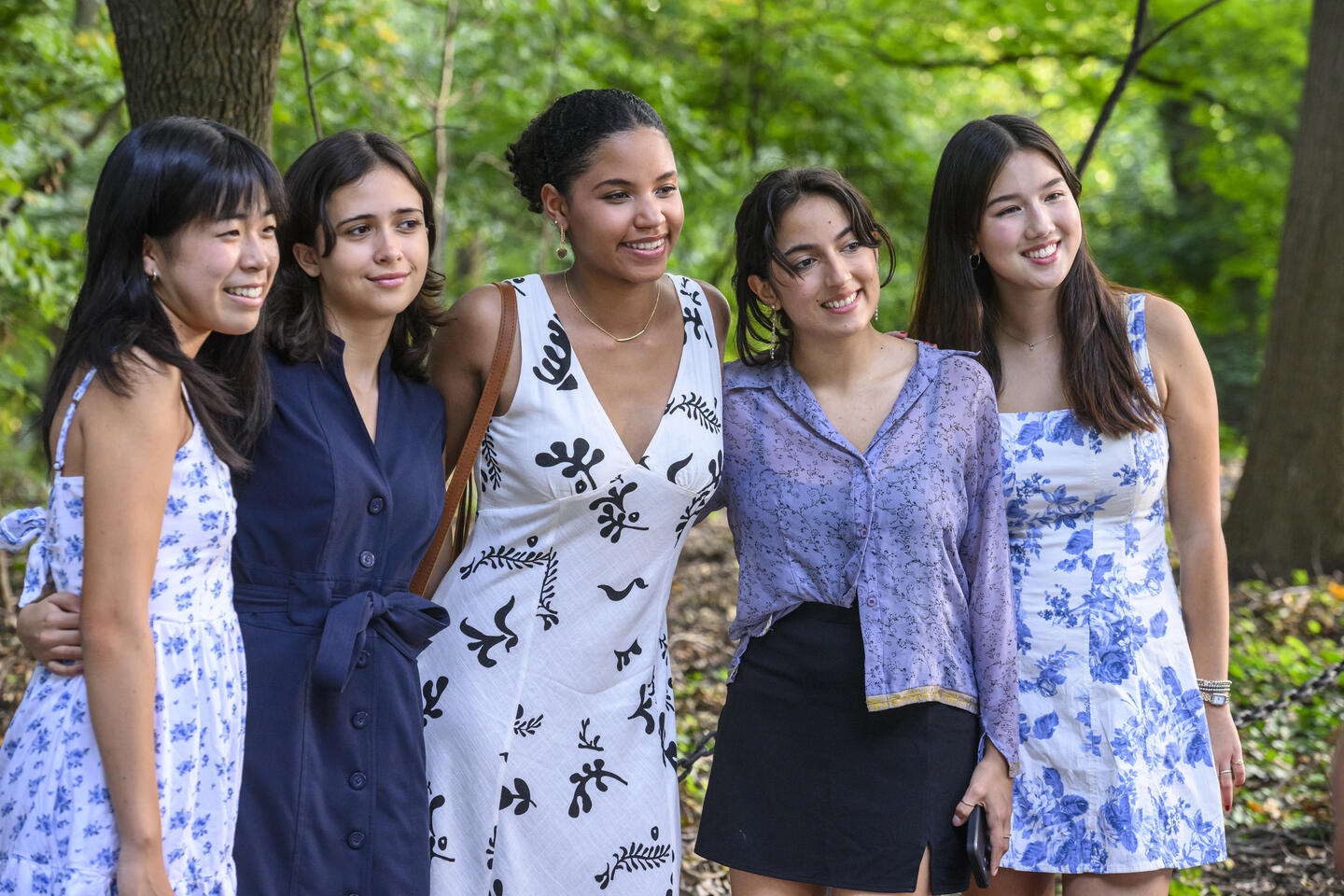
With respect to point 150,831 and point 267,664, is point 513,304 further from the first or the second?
point 150,831

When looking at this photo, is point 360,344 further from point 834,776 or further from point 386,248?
point 834,776

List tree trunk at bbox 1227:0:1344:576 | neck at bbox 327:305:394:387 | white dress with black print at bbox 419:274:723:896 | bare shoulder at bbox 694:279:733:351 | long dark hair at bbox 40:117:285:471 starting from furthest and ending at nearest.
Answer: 1. tree trunk at bbox 1227:0:1344:576
2. bare shoulder at bbox 694:279:733:351
3. white dress with black print at bbox 419:274:723:896
4. neck at bbox 327:305:394:387
5. long dark hair at bbox 40:117:285:471

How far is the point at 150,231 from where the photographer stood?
76.9 inches

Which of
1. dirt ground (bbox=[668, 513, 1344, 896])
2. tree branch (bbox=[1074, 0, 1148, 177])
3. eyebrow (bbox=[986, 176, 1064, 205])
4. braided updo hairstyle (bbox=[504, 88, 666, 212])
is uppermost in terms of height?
tree branch (bbox=[1074, 0, 1148, 177])

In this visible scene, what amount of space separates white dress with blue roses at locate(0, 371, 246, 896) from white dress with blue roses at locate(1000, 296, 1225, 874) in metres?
1.59

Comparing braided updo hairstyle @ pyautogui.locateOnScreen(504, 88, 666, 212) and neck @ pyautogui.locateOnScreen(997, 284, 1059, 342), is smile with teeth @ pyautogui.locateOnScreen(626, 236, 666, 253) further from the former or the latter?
neck @ pyautogui.locateOnScreen(997, 284, 1059, 342)

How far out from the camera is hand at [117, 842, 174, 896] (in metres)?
1.79

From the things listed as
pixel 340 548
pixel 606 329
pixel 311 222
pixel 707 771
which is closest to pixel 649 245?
pixel 606 329

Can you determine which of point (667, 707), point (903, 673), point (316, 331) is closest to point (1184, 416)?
point (903, 673)

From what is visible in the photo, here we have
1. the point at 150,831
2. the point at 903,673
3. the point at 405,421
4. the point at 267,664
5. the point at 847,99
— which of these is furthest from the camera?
the point at 847,99

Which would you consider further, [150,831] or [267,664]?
[267,664]

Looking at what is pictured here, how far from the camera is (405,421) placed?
7.95 feet

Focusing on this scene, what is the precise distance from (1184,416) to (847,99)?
679cm

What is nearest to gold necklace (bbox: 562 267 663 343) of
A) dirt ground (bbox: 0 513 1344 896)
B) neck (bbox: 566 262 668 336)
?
neck (bbox: 566 262 668 336)
